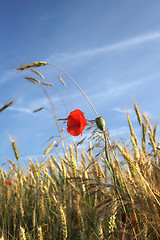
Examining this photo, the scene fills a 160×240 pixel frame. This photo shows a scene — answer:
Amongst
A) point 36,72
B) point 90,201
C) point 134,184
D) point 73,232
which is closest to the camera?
point 134,184

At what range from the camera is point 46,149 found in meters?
3.02

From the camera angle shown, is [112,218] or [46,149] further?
[46,149]

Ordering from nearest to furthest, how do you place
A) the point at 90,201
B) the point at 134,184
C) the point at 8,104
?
1. the point at 134,184
2. the point at 90,201
3. the point at 8,104

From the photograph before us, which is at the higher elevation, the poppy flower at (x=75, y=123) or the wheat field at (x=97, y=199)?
the poppy flower at (x=75, y=123)

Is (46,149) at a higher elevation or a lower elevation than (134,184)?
higher

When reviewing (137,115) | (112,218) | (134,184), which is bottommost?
(112,218)

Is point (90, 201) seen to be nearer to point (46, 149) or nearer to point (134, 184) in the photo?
point (134, 184)

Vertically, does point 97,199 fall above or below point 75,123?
below

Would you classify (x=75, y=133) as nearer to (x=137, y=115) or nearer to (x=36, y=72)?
(x=137, y=115)

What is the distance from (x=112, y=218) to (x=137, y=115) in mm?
2137

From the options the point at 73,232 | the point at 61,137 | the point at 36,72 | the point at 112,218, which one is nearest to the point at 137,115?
the point at 61,137

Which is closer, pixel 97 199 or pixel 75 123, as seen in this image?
pixel 75 123

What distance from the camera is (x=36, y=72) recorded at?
11.6ft

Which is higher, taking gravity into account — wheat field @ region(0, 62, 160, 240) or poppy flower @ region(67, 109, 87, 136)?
poppy flower @ region(67, 109, 87, 136)
